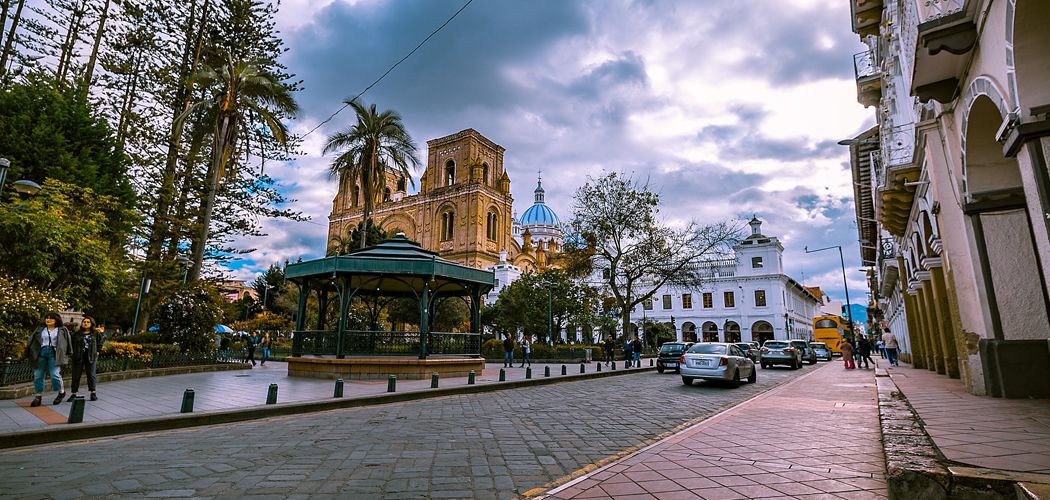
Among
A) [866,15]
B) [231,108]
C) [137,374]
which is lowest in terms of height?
[137,374]

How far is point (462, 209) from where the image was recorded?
205 feet

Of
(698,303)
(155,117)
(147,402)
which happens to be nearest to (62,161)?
(155,117)

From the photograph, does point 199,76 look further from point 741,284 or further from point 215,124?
point 741,284

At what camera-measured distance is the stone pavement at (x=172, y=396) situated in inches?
285

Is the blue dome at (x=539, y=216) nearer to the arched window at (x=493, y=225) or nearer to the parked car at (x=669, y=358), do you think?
the arched window at (x=493, y=225)

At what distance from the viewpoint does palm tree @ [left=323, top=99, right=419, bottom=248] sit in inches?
904

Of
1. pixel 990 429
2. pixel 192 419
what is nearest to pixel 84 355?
pixel 192 419

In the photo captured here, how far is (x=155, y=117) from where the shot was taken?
72.8 ft

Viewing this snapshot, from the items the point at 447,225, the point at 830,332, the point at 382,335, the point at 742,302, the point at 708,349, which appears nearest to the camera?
the point at 708,349

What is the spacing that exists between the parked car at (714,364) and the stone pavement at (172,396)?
6.95 metres

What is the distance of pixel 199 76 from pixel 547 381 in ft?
56.8

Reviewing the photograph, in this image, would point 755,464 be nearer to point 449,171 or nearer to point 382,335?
point 382,335

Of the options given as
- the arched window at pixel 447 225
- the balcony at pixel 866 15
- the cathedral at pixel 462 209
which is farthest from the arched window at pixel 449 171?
the balcony at pixel 866 15

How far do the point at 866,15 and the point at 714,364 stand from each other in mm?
12452
